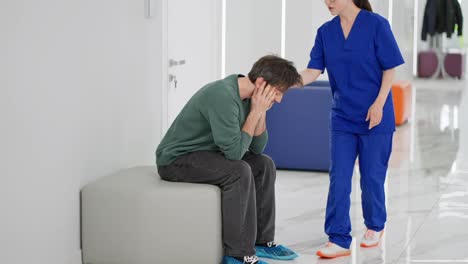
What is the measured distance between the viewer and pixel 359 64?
454cm

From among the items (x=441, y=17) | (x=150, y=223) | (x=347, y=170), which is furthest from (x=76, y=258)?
(x=441, y=17)

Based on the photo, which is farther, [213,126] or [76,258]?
[76,258]

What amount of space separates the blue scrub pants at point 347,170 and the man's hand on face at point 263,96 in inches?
20.5

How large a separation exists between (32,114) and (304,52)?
411 cm

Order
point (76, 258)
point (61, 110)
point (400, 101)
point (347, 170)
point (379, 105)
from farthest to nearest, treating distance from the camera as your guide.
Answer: point (400, 101) < point (347, 170) < point (379, 105) < point (76, 258) < point (61, 110)

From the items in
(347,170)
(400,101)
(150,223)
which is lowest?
(400,101)

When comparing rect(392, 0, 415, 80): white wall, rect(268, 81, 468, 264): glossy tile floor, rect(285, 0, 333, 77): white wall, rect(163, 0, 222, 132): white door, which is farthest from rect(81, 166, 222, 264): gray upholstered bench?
rect(392, 0, 415, 80): white wall

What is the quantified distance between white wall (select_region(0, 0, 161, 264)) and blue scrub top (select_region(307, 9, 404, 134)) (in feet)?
3.47

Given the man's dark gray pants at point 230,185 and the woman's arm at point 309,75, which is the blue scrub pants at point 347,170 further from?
the man's dark gray pants at point 230,185

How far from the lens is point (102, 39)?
14.9 feet

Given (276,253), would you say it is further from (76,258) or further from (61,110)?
(61,110)

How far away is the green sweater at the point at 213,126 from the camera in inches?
164

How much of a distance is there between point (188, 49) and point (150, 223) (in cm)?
232

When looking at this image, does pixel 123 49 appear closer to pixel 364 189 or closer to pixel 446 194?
pixel 364 189
